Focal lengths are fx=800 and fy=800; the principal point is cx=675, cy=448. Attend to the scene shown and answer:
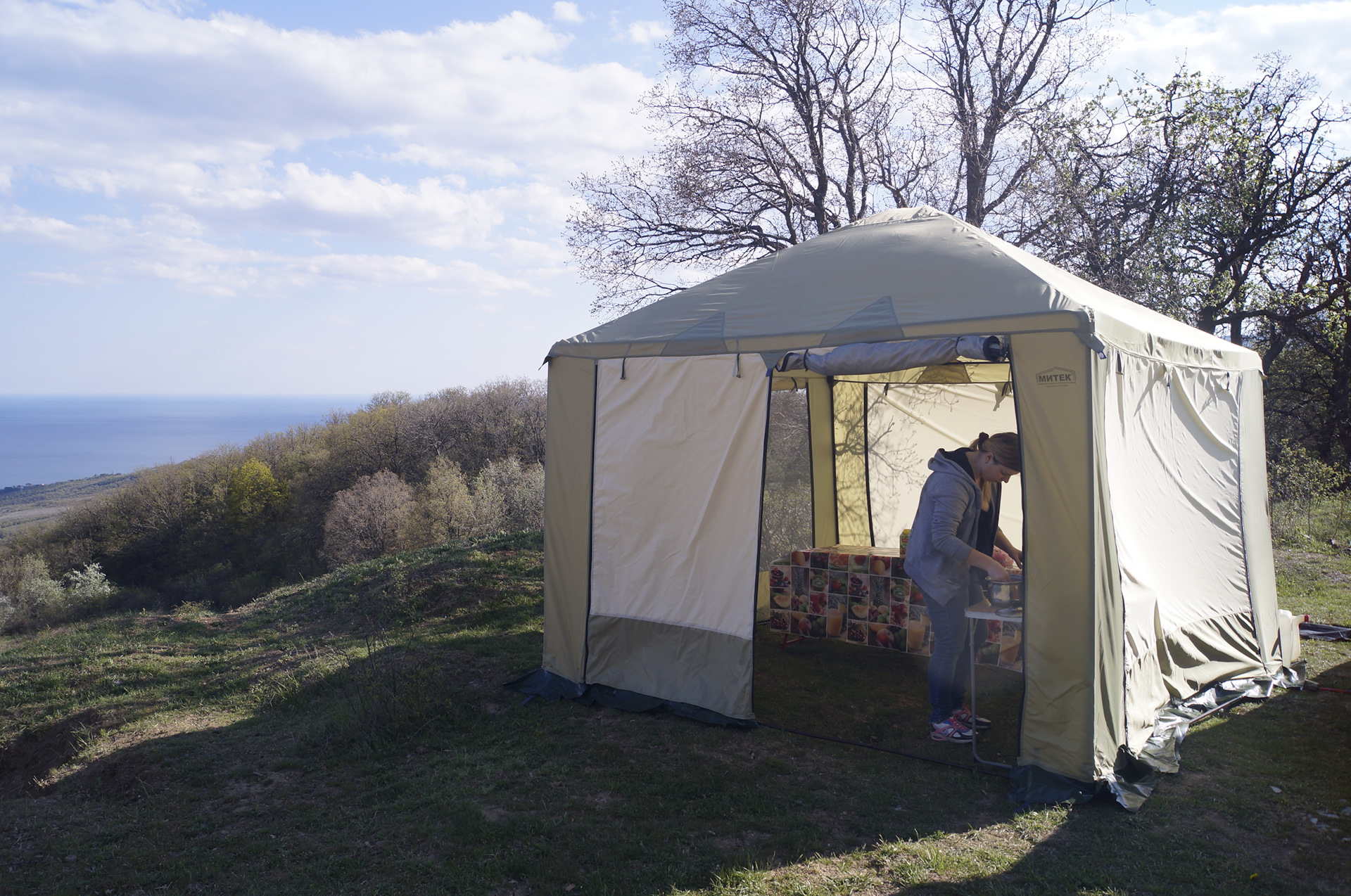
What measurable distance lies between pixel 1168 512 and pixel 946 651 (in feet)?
5.02

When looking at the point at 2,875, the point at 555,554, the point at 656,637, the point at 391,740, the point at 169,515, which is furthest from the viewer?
the point at 169,515

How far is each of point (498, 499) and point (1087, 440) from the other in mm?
23002

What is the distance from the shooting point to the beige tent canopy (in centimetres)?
364

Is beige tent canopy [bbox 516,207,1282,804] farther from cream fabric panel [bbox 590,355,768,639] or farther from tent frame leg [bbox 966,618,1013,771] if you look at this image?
tent frame leg [bbox 966,618,1013,771]

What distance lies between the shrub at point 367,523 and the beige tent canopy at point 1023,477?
72.8ft

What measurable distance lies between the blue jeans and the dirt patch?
4.74 metres

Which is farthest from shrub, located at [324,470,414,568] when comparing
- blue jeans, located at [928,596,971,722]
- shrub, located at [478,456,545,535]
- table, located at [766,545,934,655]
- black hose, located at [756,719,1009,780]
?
blue jeans, located at [928,596,971,722]

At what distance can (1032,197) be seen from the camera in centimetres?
1197

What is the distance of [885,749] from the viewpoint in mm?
4195

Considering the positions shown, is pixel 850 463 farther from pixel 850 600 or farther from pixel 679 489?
pixel 679 489

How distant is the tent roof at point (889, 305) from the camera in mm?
3922

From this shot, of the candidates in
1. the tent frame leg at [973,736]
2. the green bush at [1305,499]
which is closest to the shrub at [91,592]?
the tent frame leg at [973,736]

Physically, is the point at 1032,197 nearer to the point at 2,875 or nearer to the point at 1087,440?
the point at 1087,440

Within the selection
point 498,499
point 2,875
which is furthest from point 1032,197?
point 498,499
